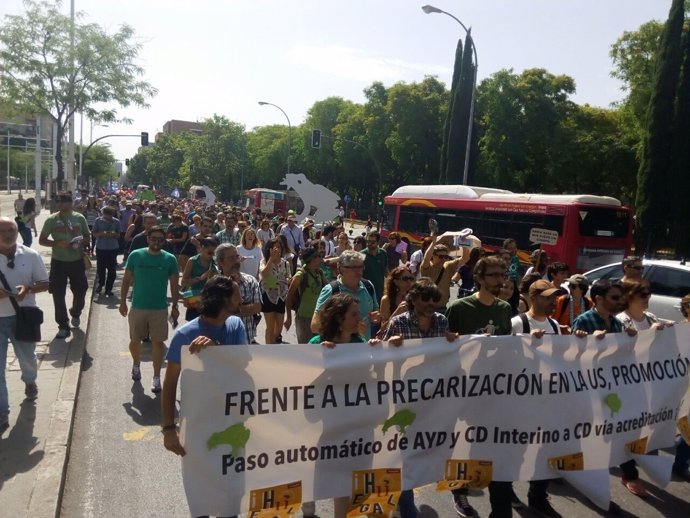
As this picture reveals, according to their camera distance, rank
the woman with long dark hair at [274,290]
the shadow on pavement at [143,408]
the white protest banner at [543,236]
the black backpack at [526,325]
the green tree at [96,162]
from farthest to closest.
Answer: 1. the green tree at [96,162]
2. the white protest banner at [543,236]
3. the woman with long dark hair at [274,290]
4. the shadow on pavement at [143,408]
5. the black backpack at [526,325]

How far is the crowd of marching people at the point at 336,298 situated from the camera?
3.97 metres

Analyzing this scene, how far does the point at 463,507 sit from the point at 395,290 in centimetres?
193

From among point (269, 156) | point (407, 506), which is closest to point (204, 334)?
point (407, 506)

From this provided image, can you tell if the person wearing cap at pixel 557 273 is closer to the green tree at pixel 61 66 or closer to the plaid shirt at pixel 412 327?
the plaid shirt at pixel 412 327

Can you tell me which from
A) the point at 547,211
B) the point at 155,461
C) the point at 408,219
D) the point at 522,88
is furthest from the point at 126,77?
the point at 522,88

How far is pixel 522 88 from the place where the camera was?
39.1 meters

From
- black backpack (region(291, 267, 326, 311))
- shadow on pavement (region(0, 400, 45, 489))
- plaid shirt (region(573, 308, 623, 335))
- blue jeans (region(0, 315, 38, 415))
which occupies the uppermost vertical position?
plaid shirt (region(573, 308, 623, 335))

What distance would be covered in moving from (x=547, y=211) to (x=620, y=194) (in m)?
24.4

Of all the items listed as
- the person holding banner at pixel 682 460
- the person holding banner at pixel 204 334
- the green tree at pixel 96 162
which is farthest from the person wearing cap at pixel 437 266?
the green tree at pixel 96 162

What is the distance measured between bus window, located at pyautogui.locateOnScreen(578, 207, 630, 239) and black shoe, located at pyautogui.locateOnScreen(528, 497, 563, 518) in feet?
44.2

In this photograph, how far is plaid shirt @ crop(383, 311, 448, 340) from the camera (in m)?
4.33

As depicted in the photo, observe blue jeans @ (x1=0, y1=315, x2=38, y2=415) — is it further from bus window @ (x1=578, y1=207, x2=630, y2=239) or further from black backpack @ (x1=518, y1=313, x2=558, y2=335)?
bus window @ (x1=578, y1=207, x2=630, y2=239)


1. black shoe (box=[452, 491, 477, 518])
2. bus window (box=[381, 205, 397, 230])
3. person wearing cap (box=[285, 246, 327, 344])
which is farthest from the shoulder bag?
bus window (box=[381, 205, 397, 230])

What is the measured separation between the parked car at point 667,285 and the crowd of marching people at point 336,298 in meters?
1.69
